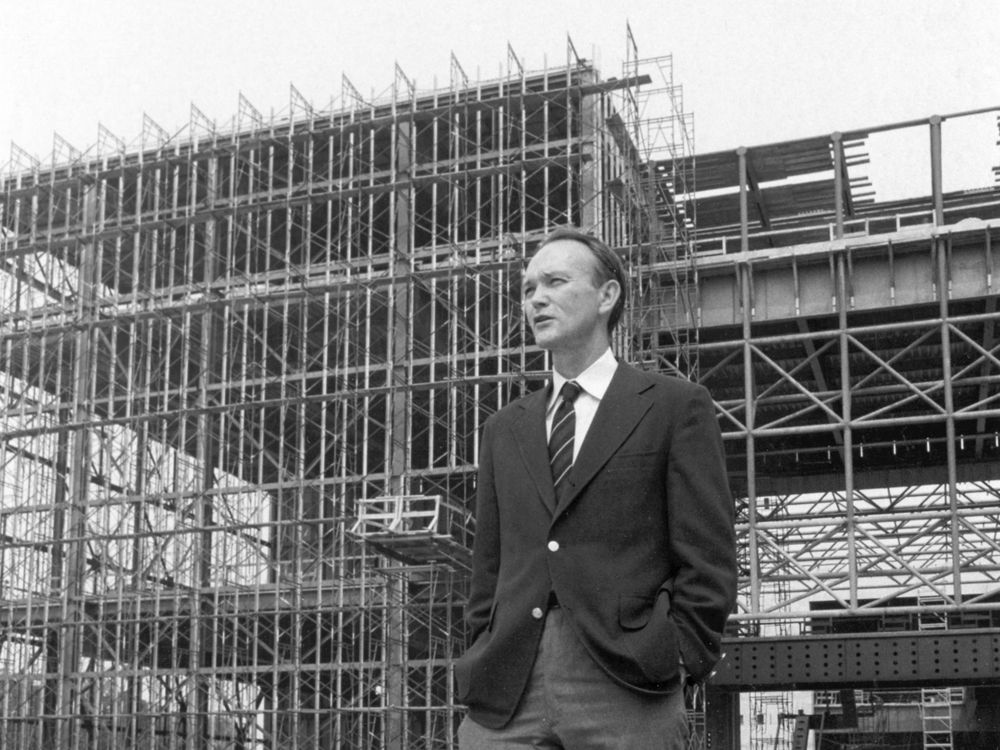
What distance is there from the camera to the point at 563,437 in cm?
367

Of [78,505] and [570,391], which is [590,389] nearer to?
[570,391]

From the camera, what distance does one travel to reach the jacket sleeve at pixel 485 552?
3.66 m

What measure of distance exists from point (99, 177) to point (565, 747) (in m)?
33.1

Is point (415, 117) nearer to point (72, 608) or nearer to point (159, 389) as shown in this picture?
point (159, 389)

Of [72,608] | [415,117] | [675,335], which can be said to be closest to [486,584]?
[675,335]

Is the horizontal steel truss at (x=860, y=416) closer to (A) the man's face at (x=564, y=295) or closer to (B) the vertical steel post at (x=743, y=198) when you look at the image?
(B) the vertical steel post at (x=743, y=198)

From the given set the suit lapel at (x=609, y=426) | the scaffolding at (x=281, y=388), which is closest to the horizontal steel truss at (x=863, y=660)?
the scaffolding at (x=281, y=388)

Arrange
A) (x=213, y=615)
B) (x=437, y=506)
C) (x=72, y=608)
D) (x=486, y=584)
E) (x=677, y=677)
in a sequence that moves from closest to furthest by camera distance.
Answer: (x=677, y=677) < (x=486, y=584) < (x=437, y=506) < (x=213, y=615) < (x=72, y=608)

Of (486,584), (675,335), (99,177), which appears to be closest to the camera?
(486,584)

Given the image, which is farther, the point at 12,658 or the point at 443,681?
the point at 12,658

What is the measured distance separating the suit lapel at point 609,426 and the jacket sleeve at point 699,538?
11 centimetres

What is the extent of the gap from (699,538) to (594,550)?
0.23m

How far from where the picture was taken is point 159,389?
3391 centimetres

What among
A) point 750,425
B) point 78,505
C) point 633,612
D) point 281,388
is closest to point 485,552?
point 633,612
